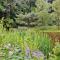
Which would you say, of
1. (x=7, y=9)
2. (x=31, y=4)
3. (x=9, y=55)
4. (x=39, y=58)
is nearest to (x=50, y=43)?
(x=9, y=55)

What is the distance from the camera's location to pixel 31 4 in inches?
979

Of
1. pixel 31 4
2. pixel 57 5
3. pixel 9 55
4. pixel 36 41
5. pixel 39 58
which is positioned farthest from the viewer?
pixel 31 4

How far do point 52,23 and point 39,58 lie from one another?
18005 mm

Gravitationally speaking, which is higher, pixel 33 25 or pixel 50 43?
pixel 50 43

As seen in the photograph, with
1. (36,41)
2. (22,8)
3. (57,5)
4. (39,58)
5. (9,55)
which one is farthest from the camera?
(22,8)

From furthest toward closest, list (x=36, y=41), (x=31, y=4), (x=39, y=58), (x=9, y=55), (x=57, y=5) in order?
(x=31, y=4) → (x=57, y=5) → (x=36, y=41) → (x=9, y=55) → (x=39, y=58)

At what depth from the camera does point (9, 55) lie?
502cm

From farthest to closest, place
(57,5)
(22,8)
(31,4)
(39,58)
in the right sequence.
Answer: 1. (31,4)
2. (22,8)
3. (57,5)
4. (39,58)

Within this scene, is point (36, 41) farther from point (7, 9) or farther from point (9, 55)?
point (7, 9)

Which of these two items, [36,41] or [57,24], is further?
[57,24]

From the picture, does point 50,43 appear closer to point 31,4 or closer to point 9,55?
point 9,55

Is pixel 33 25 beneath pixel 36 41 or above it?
beneath

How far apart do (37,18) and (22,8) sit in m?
1.89

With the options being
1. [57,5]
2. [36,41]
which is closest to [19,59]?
[36,41]
